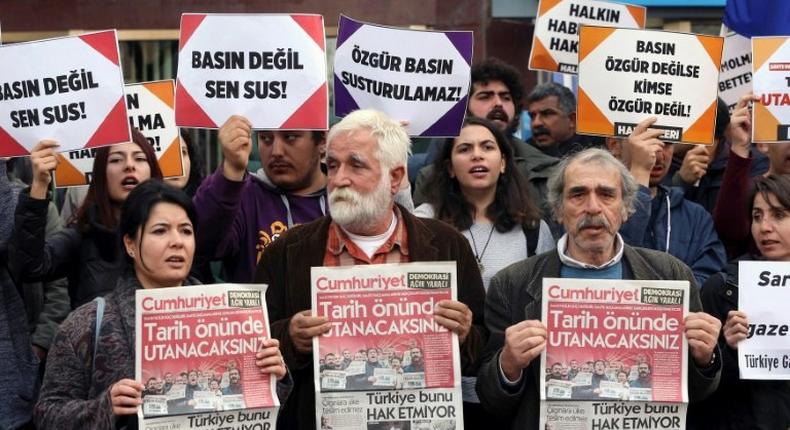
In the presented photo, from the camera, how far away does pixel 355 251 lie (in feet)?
19.5

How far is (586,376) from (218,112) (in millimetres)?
2417

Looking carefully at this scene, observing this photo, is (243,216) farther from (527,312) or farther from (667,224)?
(667,224)

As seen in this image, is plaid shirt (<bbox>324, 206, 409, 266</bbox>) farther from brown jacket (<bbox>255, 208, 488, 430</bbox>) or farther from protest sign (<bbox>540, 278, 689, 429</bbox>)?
protest sign (<bbox>540, 278, 689, 429</bbox>)

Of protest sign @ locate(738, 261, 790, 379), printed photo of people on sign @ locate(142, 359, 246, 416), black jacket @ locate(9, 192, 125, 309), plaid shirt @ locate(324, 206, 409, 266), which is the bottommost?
printed photo of people on sign @ locate(142, 359, 246, 416)

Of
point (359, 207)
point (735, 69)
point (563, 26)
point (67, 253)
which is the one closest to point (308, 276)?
point (359, 207)

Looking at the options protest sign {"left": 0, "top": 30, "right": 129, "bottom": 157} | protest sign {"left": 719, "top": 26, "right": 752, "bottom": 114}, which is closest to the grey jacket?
protest sign {"left": 0, "top": 30, "right": 129, "bottom": 157}

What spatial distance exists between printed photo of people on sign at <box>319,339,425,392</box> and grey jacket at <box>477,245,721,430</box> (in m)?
0.30

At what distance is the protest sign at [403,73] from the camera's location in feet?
24.5

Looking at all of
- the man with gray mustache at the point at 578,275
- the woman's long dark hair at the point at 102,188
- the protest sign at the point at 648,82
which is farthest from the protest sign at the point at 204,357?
the protest sign at the point at 648,82

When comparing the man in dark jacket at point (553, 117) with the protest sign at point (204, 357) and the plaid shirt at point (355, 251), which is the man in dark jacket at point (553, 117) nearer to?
the plaid shirt at point (355, 251)

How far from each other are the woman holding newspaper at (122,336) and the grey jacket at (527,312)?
85 centimetres

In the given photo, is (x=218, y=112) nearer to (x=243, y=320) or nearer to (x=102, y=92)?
(x=102, y=92)

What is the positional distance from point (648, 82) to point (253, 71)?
2131mm

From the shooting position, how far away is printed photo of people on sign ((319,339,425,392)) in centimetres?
564
